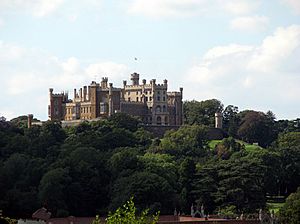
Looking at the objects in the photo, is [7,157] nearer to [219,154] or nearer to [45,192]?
[45,192]

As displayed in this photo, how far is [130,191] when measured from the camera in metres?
73.7

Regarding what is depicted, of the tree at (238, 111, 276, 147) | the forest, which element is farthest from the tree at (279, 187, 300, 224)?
the tree at (238, 111, 276, 147)

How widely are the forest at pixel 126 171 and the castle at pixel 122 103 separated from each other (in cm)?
821

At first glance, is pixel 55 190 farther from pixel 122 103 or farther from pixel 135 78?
pixel 135 78

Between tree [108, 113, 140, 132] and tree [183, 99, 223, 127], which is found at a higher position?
tree [183, 99, 223, 127]

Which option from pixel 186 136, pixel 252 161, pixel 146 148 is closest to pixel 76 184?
pixel 252 161

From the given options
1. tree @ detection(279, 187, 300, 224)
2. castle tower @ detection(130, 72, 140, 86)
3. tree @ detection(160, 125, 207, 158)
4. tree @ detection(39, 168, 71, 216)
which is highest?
castle tower @ detection(130, 72, 140, 86)

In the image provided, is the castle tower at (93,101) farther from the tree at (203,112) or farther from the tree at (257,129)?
the tree at (257,129)

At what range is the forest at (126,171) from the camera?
74.1 metres

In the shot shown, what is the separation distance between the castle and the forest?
8212mm

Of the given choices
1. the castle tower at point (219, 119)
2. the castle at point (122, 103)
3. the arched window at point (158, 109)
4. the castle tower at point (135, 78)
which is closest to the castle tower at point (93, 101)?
the castle at point (122, 103)

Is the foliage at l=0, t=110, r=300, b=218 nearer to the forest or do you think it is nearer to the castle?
the forest

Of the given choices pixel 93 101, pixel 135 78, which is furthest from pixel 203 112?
pixel 93 101

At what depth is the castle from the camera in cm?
12212
